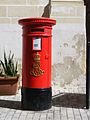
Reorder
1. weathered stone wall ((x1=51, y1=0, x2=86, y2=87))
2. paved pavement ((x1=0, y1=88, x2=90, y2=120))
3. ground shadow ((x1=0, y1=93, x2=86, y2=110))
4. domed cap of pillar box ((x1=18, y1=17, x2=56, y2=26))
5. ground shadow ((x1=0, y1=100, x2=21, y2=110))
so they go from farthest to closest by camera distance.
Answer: weathered stone wall ((x1=51, y1=0, x2=86, y2=87))
ground shadow ((x1=0, y1=93, x2=86, y2=110))
ground shadow ((x1=0, y1=100, x2=21, y2=110))
domed cap of pillar box ((x1=18, y1=17, x2=56, y2=26))
paved pavement ((x1=0, y1=88, x2=90, y2=120))

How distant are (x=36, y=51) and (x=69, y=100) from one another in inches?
65.9

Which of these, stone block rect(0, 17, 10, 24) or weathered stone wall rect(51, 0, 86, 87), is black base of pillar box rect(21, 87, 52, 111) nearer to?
weathered stone wall rect(51, 0, 86, 87)

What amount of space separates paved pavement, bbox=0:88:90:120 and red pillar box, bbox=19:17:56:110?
22 cm

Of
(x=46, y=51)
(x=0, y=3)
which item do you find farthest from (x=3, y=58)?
(x=46, y=51)

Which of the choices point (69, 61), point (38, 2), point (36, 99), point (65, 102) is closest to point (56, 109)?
point (36, 99)

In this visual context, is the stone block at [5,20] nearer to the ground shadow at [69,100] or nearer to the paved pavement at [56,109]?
the paved pavement at [56,109]

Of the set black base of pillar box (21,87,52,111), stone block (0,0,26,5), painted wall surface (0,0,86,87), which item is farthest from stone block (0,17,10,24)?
black base of pillar box (21,87,52,111)

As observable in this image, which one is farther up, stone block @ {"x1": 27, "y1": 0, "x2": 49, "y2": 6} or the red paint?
stone block @ {"x1": 27, "y1": 0, "x2": 49, "y2": 6}

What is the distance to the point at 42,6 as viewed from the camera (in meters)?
10.2

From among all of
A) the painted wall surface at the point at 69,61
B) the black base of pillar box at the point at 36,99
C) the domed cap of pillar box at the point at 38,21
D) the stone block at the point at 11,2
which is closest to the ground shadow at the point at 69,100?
the black base of pillar box at the point at 36,99

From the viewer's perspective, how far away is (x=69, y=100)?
855 centimetres

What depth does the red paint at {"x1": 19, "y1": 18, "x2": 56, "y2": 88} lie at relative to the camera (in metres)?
7.45

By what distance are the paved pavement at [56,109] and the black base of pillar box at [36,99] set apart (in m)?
0.13

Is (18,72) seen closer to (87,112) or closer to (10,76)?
(10,76)
